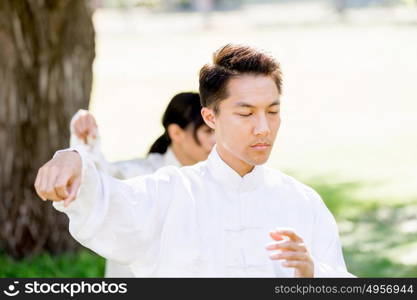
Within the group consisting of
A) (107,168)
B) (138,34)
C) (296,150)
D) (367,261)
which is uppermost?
(138,34)

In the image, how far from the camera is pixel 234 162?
3.00 metres

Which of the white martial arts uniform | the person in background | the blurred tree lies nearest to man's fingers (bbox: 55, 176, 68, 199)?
the white martial arts uniform

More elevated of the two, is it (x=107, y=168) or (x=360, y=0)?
(x=360, y=0)

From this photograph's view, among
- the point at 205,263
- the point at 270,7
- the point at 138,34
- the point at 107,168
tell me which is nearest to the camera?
the point at 205,263

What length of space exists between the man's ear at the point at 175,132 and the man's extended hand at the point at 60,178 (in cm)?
224

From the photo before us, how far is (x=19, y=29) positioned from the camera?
255 inches

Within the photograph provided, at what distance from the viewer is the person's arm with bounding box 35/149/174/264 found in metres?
2.49

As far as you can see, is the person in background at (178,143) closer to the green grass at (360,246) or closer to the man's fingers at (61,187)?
the green grass at (360,246)

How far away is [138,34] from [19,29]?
1241 inches

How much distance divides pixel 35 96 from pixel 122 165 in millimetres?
2037

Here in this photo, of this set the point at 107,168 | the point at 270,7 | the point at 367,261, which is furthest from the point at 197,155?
the point at 270,7

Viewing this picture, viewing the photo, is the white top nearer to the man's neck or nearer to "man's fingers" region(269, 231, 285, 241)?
the man's neck

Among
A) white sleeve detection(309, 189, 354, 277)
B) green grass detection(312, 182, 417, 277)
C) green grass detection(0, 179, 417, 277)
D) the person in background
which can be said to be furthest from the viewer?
green grass detection(312, 182, 417, 277)

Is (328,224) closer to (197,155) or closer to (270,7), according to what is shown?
(197,155)
